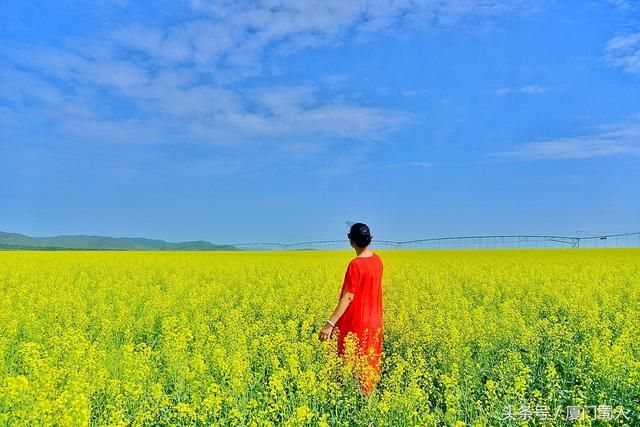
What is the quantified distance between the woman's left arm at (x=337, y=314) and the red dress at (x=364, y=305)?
2.3 inches

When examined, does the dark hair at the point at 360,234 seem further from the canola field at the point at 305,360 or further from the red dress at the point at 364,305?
the canola field at the point at 305,360

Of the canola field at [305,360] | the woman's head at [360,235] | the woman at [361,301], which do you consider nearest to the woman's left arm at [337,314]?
the woman at [361,301]

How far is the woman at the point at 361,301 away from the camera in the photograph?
6.55 m

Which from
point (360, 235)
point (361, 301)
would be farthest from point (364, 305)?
point (360, 235)

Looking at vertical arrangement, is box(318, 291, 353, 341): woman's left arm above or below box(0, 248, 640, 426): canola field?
above

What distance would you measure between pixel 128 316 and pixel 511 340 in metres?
6.91

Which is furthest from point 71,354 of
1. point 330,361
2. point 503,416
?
point 503,416

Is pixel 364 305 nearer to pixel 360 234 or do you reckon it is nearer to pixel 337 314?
pixel 337 314

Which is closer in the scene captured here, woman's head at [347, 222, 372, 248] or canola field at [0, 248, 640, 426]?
canola field at [0, 248, 640, 426]

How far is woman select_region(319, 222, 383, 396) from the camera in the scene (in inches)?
258

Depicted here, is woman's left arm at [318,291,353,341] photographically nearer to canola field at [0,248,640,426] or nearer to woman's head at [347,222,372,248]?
canola field at [0,248,640,426]

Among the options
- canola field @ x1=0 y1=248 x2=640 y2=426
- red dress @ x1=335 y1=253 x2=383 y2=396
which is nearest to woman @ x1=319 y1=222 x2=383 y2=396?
red dress @ x1=335 y1=253 x2=383 y2=396

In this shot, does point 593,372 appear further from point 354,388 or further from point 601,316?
point 601,316

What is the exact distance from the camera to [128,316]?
10.6 meters
